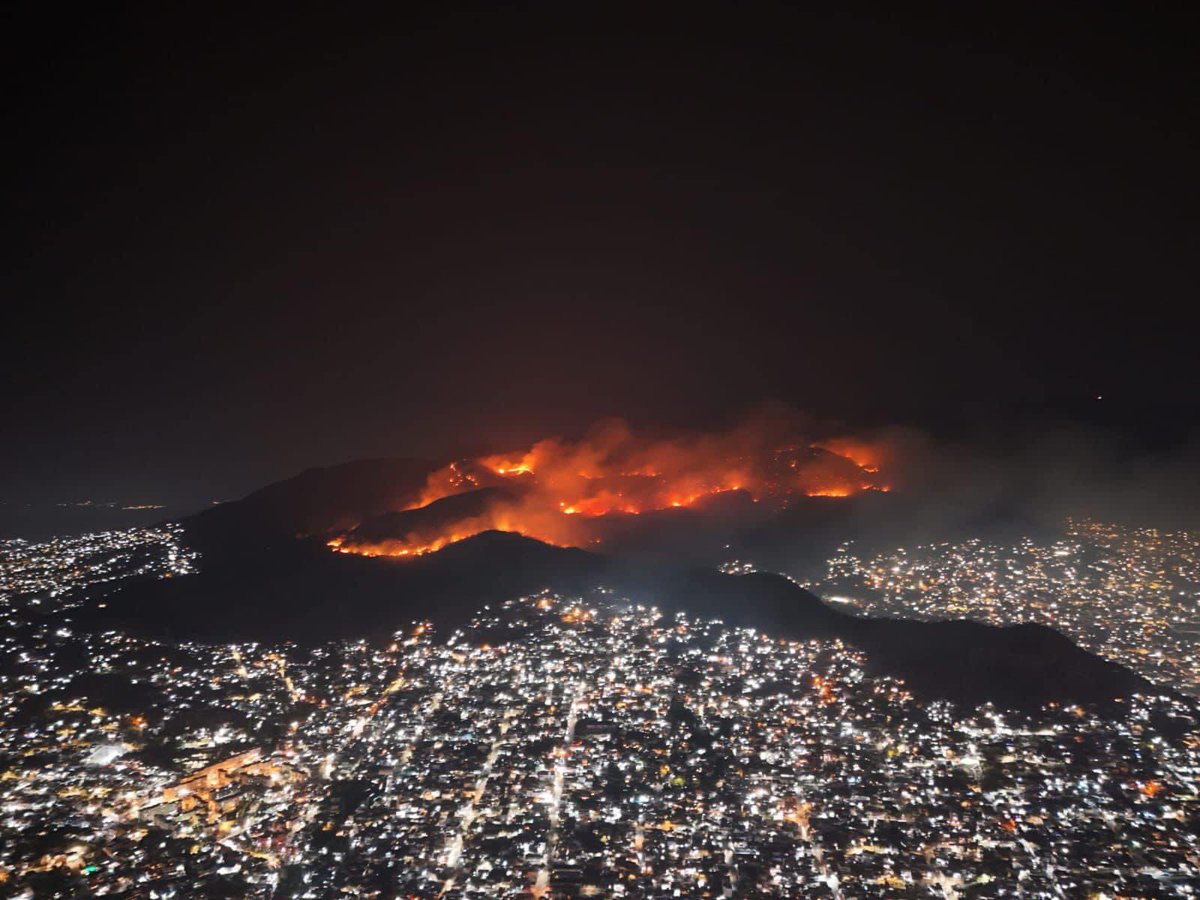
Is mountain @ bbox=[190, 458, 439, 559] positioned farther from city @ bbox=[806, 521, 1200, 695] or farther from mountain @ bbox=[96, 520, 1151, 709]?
city @ bbox=[806, 521, 1200, 695]

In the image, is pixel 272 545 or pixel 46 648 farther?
pixel 272 545

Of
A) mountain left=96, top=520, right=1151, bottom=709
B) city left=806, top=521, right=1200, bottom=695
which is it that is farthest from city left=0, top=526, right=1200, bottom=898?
city left=806, top=521, right=1200, bottom=695

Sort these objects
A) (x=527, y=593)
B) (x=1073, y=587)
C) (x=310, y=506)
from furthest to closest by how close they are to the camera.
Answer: (x=310, y=506)
(x=1073, y=587)
(x=527, y=593)

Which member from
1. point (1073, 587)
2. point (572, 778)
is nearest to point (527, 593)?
point (572, 778)

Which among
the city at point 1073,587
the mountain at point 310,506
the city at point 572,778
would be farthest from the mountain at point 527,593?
the city at point 1073,587

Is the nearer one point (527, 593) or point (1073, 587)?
point (527, 593)

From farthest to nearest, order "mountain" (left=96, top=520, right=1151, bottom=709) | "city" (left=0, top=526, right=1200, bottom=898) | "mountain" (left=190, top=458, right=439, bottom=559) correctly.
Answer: "mountain" (left=190, top=458, right=439, bottom=559), "mountain" (left=96, top=520, right=1151, bottom=709), "city" (left=0, top=526, right=1200, bottom=898)

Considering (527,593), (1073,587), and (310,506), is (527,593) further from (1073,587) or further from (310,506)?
(1073,587)

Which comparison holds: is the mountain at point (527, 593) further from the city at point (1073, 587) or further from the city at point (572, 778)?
the city at point (1073, 587)

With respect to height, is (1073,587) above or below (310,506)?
below

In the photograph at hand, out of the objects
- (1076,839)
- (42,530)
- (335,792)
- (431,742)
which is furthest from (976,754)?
(42,530)

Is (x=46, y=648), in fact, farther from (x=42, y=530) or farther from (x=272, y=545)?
(x=42, y=530)
